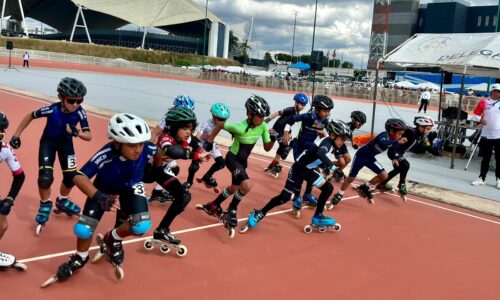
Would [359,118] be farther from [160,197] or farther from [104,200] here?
[104,200]

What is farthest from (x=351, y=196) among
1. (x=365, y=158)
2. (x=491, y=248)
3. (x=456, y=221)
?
(x=491, y=248)

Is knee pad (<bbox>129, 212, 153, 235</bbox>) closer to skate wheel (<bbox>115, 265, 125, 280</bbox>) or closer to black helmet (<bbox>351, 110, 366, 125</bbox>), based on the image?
skate wheel (<bbox>115, 265, 125, 280</bbox>)

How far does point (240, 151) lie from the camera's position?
6648mm

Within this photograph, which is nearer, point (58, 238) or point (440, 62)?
point (58, 238)

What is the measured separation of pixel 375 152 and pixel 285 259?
348 cm

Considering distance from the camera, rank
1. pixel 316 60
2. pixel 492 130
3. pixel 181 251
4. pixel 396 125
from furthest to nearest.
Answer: pixel 316 60, pixel 492 130, pixel 396 125, pixel 181 251

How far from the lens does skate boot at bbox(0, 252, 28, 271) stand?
181 inches

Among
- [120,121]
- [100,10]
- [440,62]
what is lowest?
[120,121]

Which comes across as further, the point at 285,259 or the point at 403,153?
the point at 403,153

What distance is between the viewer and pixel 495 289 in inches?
207

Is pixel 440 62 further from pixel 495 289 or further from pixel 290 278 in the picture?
pixel 290 278

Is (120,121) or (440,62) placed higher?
(440,62)

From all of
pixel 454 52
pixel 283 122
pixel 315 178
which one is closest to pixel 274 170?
pixel 283 122

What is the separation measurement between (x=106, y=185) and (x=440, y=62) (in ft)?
35.2
